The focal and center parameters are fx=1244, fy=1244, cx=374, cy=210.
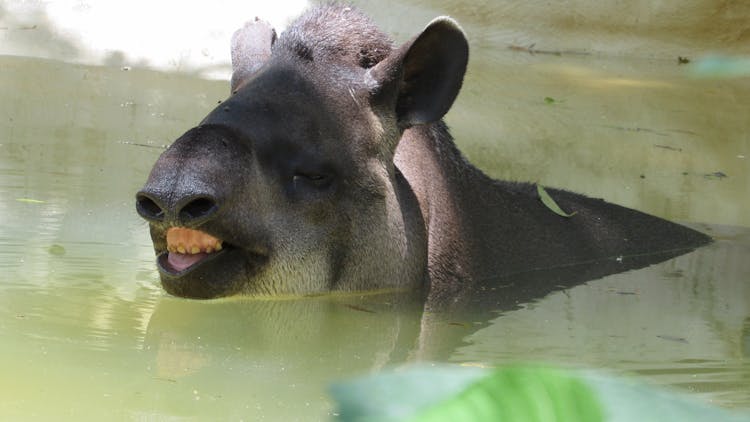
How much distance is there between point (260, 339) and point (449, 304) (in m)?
1.13

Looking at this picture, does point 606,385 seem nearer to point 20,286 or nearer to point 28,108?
point 20,286

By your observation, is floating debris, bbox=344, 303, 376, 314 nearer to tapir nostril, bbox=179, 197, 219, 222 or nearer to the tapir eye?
the tapir eye

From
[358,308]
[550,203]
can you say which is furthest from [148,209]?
[550,203]

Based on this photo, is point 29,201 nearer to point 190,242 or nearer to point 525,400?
point 190,242

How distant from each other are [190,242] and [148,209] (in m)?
0.32

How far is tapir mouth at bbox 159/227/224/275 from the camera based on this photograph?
15.1 ft

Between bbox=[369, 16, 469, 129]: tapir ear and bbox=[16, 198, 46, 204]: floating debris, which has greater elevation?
bbox=[369, 16, 469, 129]: tapir ear

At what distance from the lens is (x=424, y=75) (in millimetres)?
5461

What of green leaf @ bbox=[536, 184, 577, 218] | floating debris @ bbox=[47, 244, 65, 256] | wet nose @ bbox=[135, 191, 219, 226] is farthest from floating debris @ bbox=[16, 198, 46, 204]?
green leaf @ bbox=[536, 184, 577, 218]

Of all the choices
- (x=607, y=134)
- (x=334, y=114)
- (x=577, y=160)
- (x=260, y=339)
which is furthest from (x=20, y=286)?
(x=607, y=134)

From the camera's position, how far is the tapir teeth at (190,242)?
15.1 feet

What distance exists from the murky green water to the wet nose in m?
0.42

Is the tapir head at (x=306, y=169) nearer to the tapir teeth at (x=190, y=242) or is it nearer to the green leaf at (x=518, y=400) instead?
the tapir teeth at (x=190, y=242)

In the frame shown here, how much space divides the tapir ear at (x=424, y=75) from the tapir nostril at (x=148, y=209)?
1.32 meters
